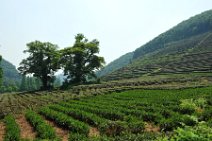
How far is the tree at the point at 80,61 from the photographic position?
9094cm

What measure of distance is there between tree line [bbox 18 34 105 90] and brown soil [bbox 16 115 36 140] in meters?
53.4

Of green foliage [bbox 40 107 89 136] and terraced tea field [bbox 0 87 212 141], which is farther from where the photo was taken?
green foliage [bbox 40 107 89 136]

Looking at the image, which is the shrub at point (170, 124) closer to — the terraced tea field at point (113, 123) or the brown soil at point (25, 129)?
the terraced tea field at point (113, 123)

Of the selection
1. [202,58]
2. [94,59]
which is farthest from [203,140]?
[202,58]

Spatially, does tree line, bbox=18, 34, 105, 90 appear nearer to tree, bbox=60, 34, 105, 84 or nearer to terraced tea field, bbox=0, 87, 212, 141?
tree, bbox=60, 34, 105, 84

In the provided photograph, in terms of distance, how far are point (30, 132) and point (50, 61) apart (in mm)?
65221

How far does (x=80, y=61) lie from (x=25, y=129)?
62154 millimetres

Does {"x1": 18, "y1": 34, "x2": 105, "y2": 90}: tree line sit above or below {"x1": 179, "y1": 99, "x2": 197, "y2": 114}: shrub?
above

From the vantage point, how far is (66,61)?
9188 centimetres

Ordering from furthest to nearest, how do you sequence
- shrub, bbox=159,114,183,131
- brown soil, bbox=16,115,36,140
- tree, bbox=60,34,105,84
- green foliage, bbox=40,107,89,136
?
tree, bbox=60,34,105,84 < brown soil, bbox=16,115,36,140 < green foliage, bbox=40,107,89,136 < shrub, bbox=159,114,183,131

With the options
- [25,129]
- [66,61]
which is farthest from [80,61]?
[25,129]

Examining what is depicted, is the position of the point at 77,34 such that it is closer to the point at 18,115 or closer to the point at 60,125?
the point at 18,115

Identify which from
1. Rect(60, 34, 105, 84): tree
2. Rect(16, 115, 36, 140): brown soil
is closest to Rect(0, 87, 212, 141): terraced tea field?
Rect(16, 115, 36, 140): brown soil

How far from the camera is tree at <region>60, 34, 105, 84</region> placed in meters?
90.9
